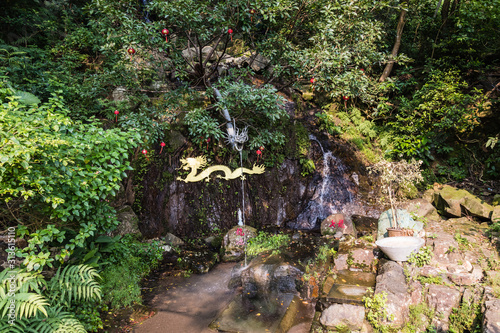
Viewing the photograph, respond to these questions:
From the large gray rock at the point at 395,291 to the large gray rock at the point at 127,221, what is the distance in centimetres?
572

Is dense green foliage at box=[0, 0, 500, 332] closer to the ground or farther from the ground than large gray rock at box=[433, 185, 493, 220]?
farther from the ground

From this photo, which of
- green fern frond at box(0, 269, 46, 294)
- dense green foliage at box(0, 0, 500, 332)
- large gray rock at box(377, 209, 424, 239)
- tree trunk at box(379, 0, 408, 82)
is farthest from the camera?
tree trunk at box(379, 0, 408, 82)

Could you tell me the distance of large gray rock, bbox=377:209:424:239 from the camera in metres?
5.80

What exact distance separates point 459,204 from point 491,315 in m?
4.40

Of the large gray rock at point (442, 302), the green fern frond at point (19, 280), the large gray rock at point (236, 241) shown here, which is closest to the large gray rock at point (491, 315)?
the large gray rock at point (442, 302)

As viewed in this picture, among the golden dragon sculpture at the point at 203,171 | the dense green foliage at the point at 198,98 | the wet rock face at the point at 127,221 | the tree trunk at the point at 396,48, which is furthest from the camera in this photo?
the tree trunk at the point at 396,48

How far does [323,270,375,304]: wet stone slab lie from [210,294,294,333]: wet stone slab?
2.70 feet

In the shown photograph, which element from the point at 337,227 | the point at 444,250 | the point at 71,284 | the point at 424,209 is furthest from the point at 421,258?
the point at 71,284

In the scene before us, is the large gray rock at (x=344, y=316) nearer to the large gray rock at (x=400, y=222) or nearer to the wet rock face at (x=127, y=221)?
the large gray rock at (x=400, y=222)

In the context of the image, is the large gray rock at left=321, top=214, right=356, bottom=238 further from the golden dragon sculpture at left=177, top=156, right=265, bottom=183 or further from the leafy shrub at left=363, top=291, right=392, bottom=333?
the leafy shrub at left=363, top=291, right=392, bottom=333

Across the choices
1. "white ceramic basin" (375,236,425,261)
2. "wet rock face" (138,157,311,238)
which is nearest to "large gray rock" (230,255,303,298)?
"white ceramic basin" (375,236,425,261)

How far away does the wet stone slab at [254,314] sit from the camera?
4219mm

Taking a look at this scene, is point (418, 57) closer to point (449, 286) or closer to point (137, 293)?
point (449, 286)

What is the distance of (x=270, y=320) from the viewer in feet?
14.4
